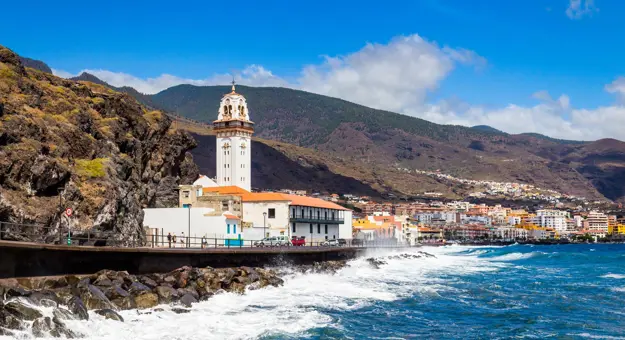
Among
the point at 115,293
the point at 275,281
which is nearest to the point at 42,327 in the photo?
the point at 115,293

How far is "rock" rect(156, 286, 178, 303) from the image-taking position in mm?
29234

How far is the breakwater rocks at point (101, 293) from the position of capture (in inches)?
818

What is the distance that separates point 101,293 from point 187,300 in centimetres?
449

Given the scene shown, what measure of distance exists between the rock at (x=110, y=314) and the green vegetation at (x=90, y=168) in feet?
78.1

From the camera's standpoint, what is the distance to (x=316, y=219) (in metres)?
83.4

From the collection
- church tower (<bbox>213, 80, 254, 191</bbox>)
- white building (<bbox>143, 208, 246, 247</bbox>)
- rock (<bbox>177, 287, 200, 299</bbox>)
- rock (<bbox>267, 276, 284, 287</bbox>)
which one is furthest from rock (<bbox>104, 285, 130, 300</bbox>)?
church tower (<bbox>213, 80, 254, 191</bbox>)

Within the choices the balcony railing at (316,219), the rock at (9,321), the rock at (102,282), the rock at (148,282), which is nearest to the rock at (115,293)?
the rock at (102,282)

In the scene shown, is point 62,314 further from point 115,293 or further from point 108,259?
point 108,259

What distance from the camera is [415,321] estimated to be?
30.5 metres

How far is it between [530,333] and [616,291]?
2013 cm

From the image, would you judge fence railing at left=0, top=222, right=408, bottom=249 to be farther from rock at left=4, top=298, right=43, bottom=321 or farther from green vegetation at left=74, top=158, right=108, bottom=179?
rock at left=4, top=298, right=43, bottom=321

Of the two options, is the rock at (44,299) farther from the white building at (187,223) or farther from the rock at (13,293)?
the white building at (187,223)

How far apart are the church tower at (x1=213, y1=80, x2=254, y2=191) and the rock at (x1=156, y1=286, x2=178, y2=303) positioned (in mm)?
60046

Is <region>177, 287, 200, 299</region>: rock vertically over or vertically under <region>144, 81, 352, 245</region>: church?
under
